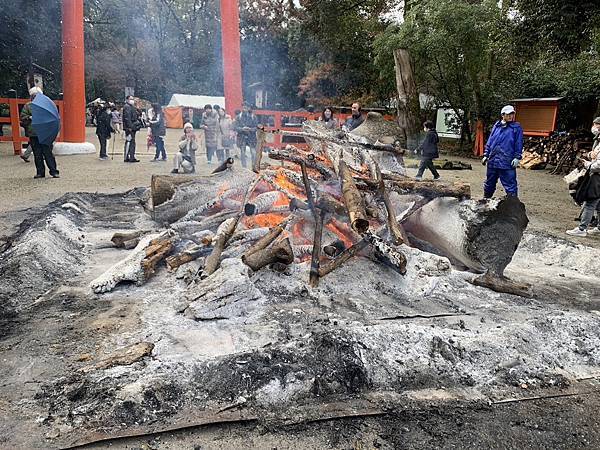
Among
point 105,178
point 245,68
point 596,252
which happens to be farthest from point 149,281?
point 245,68

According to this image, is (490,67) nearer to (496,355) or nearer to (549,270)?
(549,270)

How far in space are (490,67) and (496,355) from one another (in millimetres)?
19394

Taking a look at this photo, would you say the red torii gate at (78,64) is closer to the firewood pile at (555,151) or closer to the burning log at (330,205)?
the firewood pile at (555,151)

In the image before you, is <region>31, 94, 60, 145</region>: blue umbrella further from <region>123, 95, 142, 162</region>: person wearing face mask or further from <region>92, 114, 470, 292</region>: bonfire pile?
<region>92, 114, 470, 292</region>: bonfire pile

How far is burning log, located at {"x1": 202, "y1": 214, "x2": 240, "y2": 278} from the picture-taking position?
441 centimetres

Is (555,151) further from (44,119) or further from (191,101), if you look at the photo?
(191,101)

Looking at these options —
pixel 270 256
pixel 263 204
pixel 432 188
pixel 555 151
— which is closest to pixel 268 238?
pixel 270 256

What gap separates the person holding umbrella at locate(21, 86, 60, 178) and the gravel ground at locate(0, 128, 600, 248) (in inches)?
17.1

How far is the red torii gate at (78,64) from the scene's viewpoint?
15102mm

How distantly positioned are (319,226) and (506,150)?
462 centimetres

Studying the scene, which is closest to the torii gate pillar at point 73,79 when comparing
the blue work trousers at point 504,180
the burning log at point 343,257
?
the blue work trousers at point 504,180

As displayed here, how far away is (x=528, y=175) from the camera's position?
15.5 m

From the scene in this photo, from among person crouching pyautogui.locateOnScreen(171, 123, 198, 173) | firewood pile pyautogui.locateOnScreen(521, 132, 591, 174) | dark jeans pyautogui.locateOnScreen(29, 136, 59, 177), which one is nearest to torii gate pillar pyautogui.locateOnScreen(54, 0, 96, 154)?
dark jeans pyautogui.locateOnScreen(29, 136, 59, 177)

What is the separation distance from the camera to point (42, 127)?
10.6 metres
